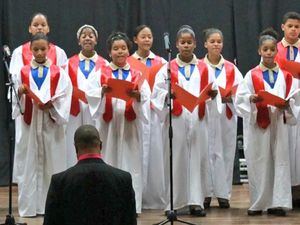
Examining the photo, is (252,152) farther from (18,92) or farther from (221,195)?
(18,92)

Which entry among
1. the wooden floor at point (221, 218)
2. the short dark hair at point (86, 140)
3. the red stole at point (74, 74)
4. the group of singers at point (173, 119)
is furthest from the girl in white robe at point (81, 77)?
the short dark hair at point (86, 140)

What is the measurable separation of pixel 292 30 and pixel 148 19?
117 inches

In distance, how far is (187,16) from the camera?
11.1 m

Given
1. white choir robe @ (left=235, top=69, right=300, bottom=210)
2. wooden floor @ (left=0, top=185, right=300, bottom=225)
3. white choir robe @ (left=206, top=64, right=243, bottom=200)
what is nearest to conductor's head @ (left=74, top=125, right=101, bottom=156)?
wooden floor @ (left=0, top=185, right=300, bottom=225)

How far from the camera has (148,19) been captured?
36.2ft

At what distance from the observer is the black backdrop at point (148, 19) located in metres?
10.9

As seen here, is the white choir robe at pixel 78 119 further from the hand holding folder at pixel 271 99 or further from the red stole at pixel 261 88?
the hand holding folder at pixel 271 99

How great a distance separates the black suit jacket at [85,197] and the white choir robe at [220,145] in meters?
3.96

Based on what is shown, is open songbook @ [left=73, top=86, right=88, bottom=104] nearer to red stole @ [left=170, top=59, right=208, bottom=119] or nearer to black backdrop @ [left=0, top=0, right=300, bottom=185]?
red stole @ [left=170, top=59, right=208, bottom=119]

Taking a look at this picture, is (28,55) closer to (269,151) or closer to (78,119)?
(78,119)

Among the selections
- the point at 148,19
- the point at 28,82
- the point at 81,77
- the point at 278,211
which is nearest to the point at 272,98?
the point at 278,211

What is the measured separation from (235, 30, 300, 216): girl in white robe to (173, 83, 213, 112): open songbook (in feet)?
1.20

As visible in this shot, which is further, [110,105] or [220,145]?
[220,145]

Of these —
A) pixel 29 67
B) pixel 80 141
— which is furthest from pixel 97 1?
pixel 80 141
